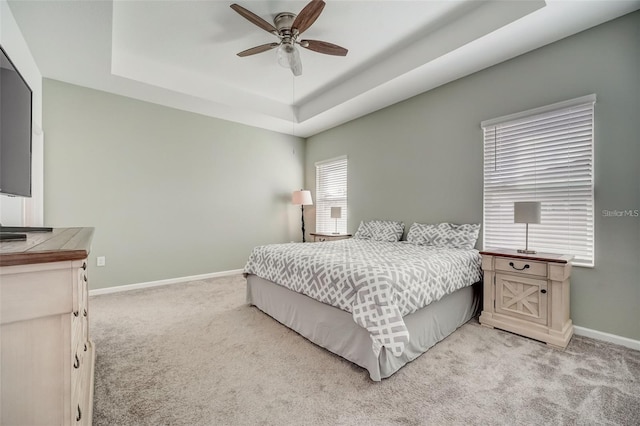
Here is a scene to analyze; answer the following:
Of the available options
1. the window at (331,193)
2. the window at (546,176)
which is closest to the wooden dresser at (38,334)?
the window at (546,176)

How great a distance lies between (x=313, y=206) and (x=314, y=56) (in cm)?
299

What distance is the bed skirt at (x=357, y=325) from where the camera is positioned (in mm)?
1837

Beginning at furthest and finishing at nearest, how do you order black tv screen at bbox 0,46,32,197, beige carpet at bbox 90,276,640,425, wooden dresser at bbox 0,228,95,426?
beige carpet at bbox 90,276,640,425, black tv screen at bbox 0,46,32,197, wooden dresser at bbox 0,228,95,426

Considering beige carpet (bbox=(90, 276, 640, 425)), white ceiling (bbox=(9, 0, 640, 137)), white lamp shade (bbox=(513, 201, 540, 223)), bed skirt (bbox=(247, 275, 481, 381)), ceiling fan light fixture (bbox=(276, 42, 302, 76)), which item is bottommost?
beige carpet (bbox=(90, 276, 640, 425))

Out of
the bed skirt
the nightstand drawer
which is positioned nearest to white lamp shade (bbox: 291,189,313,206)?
the bed skirt

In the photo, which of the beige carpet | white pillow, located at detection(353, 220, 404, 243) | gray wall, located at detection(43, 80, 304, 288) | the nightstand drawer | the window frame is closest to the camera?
the beige carpet

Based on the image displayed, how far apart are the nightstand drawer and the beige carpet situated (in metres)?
0.57

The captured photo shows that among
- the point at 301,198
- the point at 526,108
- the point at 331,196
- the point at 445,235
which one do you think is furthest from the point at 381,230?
the point at 526,108

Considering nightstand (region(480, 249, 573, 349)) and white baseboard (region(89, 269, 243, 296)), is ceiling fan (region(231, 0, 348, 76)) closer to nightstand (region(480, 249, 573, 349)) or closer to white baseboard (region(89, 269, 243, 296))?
nightstand (region(480, 249, 573, 349))

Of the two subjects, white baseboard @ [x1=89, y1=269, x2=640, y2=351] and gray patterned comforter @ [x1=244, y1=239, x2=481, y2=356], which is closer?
gray patterned comforter @ [x1=244, y1=239, x2=481, y2=356]

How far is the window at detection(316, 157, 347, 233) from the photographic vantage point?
5008mm

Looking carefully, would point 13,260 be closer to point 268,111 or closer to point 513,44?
point 513,44

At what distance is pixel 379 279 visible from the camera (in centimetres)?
182

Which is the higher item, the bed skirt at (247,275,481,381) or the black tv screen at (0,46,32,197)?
the black tv screen at (0,46,32,197)
